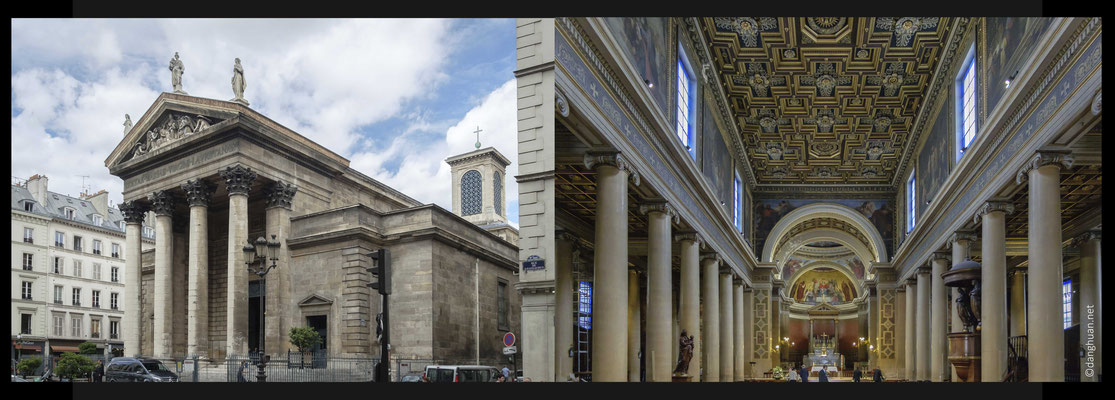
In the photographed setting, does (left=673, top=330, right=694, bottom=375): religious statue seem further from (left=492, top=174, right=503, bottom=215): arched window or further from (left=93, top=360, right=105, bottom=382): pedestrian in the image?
(left=93, top=360, right=105, bottom=382): pedestrian

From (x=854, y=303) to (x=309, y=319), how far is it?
5457cm

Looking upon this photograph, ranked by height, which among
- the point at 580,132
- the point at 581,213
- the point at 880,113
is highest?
the point at 880,113

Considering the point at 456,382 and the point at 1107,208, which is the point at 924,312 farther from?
the point at 456,382

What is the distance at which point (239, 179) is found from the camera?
10.6 metres

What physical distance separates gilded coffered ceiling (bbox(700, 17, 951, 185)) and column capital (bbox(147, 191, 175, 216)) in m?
12.5

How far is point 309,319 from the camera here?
9.82 m

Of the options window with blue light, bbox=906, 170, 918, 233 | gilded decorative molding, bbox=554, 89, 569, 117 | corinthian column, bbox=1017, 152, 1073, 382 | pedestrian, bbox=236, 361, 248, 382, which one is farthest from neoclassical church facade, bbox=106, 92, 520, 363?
window with blue light, bbox=906, 170, 918, 233

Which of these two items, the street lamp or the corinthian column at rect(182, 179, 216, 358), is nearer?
the street lamp

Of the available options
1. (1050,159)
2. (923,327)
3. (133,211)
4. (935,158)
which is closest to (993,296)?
(1050,159)

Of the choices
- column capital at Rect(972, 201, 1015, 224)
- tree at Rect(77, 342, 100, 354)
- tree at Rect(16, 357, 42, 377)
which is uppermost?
column capital at Rect(972, 201, 1015, 224)

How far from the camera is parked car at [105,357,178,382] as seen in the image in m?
9.23

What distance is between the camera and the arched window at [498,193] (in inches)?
312

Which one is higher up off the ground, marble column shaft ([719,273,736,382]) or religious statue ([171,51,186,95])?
religious statue ([171,51,186,95])

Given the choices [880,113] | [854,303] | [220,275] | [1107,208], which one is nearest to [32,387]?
[220,275]
